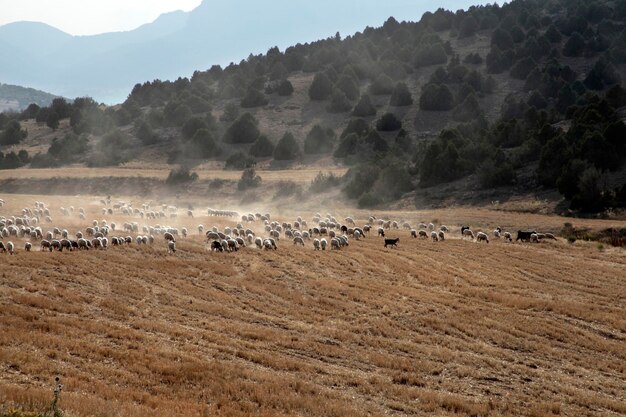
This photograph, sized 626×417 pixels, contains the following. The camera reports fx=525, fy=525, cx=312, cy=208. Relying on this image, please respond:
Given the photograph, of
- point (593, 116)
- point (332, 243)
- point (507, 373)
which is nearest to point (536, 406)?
point (507, 373)

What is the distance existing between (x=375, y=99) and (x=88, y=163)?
60467 mm

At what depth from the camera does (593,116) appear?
217 feet

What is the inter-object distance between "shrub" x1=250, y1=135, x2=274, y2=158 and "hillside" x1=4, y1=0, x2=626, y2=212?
0.22 meters

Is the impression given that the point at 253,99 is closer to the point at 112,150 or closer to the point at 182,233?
the point at 112,150

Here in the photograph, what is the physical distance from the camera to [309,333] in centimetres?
2114

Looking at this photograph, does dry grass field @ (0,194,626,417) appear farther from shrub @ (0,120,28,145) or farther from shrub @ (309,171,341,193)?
shrub @ (0,120,28,145)

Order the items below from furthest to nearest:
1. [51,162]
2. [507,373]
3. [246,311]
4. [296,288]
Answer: [51,162] → [296,288] → [246,311] → [507,373]

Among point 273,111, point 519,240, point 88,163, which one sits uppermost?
point 273,111

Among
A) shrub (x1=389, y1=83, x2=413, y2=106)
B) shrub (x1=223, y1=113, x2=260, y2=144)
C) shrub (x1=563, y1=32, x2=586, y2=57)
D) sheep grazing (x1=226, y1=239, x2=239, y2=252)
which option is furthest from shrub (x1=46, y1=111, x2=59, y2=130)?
shrub (x1=563, y1=32, x2=586, y2=57)

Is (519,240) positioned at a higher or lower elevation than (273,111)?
lower

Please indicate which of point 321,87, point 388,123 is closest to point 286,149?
point 388,123

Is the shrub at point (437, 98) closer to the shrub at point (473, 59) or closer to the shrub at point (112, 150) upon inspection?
the shrub at point (473, 59)

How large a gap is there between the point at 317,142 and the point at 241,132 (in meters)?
16.6

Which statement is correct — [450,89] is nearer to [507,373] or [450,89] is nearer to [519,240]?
[519,240]
